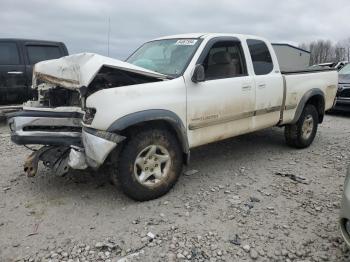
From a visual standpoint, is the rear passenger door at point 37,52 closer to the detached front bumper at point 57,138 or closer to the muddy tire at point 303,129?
the detached front bumper at point 57,138

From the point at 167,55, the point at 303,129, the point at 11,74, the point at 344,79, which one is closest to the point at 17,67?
the point at 11,74

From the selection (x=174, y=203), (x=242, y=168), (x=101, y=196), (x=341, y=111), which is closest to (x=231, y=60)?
(x=242, y=168)

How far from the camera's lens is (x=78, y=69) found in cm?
399

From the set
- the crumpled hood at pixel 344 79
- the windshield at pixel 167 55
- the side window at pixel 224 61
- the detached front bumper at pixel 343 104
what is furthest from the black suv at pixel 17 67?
the crumpled hood at pixel 344 79

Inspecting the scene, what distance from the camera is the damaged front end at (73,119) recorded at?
387cm

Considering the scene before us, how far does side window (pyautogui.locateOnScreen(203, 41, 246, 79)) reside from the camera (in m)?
4.85

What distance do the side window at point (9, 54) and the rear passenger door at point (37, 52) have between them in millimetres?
224

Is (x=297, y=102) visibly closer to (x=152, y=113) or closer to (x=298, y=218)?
(x=298, y=218)

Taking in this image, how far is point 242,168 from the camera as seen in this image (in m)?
5.48

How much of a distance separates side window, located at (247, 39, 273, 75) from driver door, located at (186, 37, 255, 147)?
0.25m

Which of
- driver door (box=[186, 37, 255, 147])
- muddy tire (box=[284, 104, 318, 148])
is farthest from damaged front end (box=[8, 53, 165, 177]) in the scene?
muddy tire (box=[284, 104, 318, 148])

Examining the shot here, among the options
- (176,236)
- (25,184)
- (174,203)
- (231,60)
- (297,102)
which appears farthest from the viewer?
(297,102)

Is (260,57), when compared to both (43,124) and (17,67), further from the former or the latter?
(17,67)

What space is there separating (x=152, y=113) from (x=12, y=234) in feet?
5.83
